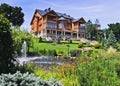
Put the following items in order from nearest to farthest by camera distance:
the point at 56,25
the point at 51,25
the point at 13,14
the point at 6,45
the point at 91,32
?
1. the point at 6,45
2. the point at 51,25
3. the point at 56,25
4. the point at 13,14
5. the point at 91,32

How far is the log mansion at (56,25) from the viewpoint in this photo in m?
81.0

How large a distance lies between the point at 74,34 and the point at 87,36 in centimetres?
374

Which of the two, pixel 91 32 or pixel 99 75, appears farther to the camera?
pixel 91 32

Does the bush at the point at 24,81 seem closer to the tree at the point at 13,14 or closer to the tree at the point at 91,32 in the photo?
the tree at the point at 13,14

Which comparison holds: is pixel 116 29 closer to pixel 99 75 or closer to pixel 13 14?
pixel 13 14

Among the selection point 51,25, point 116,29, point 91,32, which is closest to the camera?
point 51,25

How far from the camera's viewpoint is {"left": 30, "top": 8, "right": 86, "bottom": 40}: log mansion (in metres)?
81.0

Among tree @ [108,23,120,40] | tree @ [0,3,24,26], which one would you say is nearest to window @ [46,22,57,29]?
tree @ [0,3,24,26]

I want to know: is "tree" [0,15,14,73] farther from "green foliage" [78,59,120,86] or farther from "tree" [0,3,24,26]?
"tree" [0,3,24,26]

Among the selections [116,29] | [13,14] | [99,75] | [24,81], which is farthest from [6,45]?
[116,29]

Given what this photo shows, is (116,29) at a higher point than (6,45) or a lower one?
higher

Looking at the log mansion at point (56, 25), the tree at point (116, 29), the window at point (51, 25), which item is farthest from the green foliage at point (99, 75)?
the tree at point (116, 29)

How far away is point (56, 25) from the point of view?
8312 cm

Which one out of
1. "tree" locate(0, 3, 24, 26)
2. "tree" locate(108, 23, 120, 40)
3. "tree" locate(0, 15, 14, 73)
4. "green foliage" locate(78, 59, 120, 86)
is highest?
"tree" locate(0, 3, 24, 26)
